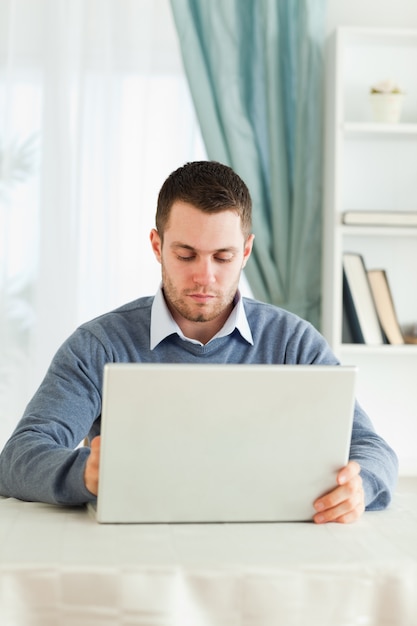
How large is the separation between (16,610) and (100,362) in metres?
0.80

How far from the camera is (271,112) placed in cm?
315

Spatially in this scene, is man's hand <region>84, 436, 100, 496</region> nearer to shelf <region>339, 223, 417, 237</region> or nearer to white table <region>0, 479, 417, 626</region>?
white table <region>0, 479, 417, 626</region>

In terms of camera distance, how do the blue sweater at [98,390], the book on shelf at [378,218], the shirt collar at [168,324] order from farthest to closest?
1. the book on shelf at [378,218]
2. the shirt collar at [168,324]
3. the blue sweater at [98,390]

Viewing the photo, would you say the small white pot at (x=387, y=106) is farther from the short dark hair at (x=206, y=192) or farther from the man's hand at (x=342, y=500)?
the man's hand at (x=342, y=500)

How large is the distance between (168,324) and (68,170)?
54.3 inches

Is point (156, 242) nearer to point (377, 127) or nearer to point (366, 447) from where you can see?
point (366, 447)

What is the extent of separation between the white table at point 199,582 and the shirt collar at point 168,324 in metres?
0.69

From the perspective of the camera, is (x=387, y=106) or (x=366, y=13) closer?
(x=387, y=106)

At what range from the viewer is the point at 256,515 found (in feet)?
4.32

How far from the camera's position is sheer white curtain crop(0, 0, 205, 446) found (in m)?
3.08

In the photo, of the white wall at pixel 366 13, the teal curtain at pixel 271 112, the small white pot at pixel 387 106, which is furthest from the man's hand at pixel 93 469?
the white wall at pixel 366 13

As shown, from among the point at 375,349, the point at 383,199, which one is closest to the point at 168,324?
the point at 375,349

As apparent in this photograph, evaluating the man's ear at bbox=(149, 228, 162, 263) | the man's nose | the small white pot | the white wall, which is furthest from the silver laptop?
the white wall

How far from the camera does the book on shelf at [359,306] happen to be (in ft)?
9.93
